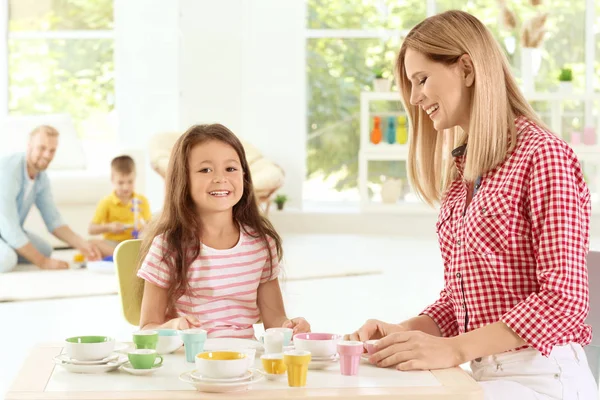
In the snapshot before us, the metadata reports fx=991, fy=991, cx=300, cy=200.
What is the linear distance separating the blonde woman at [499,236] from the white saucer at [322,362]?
72 mm

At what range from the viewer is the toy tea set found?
1445 millimetres

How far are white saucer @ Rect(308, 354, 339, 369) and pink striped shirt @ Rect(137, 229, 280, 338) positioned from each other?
1.90 feet

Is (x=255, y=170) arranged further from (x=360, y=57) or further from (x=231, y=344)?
(x=231, y=344)

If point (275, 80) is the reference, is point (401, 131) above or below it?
below

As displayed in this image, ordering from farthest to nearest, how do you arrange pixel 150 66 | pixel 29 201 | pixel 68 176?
pixel 150 66, pixel 68 176, pixel 29 201

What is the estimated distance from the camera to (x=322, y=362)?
160cm

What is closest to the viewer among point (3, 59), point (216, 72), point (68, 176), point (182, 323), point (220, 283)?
point (182, 323)

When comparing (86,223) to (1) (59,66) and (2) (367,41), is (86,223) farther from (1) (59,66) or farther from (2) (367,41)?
(2) (367,41)

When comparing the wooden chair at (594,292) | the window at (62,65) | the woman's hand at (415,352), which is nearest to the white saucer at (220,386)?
the woman's hand at (415,352)

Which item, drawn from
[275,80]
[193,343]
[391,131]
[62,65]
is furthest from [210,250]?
[62,65]

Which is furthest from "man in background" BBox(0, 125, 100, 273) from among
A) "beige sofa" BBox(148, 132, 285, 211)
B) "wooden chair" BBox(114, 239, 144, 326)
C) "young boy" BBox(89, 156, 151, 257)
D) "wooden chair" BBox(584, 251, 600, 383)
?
"wooden chair" BBox(584, 251, 600, 383)

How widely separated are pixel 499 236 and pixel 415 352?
0.30m

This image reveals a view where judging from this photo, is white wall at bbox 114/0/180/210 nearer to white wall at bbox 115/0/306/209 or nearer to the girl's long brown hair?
white wall at bbox 115/0/306/209

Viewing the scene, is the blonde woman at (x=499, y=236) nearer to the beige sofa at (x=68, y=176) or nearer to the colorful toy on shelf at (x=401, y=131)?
the beige sofa at (x=68, y=176)
